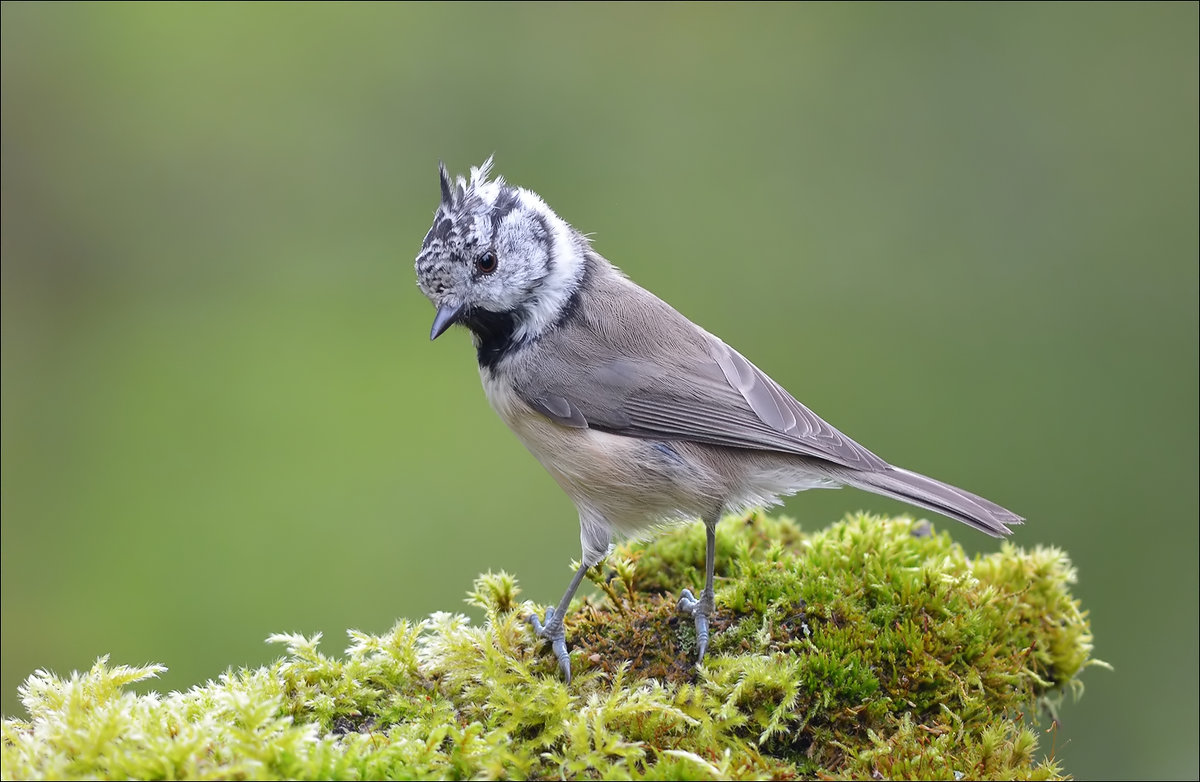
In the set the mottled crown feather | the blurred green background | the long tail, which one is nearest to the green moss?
the long tail

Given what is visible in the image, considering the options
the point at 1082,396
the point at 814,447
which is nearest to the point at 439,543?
the point at 814,447

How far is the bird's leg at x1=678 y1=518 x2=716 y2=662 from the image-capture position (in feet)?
12.4

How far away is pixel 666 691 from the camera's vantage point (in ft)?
11.4

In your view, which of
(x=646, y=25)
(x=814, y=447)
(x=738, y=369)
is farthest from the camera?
(x=646, y=25)

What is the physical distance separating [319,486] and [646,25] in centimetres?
511

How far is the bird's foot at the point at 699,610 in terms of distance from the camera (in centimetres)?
376

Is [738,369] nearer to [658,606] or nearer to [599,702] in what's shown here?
[658,606]

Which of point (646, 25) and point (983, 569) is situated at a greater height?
point (646, 25)

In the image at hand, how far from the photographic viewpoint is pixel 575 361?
14.1 feet

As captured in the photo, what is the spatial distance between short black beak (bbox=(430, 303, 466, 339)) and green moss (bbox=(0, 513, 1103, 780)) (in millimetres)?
1050

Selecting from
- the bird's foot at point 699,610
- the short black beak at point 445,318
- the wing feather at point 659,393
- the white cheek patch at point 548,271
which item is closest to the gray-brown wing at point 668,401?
the wing feather at point 659,393

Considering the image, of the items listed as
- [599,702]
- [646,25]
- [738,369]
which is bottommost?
[599,702]

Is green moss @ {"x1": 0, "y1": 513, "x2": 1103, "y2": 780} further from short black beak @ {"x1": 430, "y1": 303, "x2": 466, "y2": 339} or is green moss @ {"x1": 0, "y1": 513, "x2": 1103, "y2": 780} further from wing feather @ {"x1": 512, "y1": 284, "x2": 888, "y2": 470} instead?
short black beak @ {"x1": 430, "y1": 303, "x2": 466, "y2": 339}

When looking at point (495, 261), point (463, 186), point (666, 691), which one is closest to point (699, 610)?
point (666, 691)
